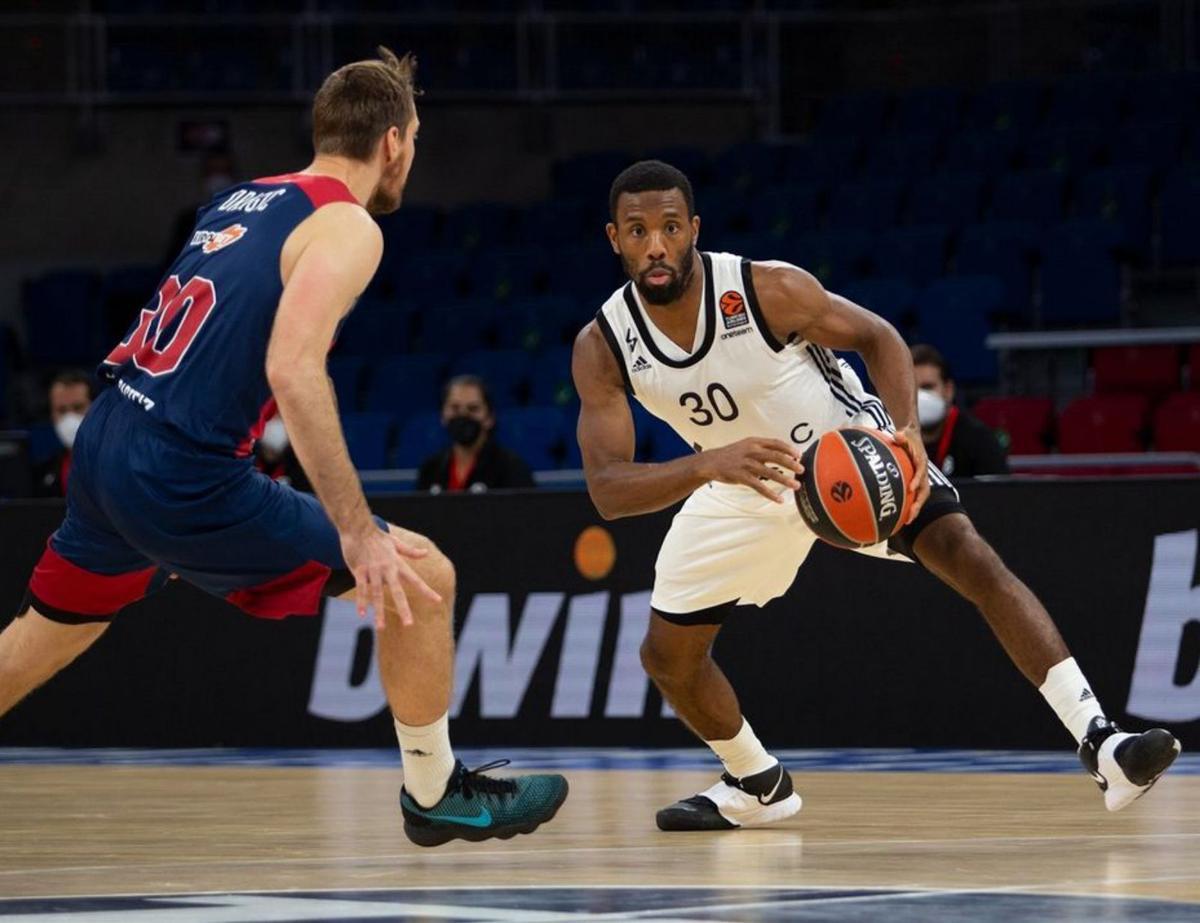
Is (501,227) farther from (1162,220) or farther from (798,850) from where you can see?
(798,850)

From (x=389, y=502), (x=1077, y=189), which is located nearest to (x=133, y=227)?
(x=1077, y=189)

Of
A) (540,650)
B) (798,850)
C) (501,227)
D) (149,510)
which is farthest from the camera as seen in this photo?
(501,227)

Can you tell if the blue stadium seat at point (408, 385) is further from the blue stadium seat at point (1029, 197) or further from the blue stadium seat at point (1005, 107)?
the blue stadium seat at point (1005, 107)

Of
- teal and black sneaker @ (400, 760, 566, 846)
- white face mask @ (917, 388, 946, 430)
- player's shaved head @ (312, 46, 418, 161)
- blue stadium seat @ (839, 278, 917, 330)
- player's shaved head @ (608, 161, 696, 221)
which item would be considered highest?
player's shaved head @ (312, 46, 418, 161)

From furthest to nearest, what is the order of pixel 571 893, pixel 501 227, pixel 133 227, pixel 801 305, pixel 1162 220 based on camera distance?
pixel 133 227 < pixel 501 227 < pixel 1162 220 < pixel 801 305 < pixel 571 893

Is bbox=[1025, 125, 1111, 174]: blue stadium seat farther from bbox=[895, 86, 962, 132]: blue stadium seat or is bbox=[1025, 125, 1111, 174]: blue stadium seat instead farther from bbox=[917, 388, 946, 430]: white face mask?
bbox=[917, 388, 946, 430]: white face mask

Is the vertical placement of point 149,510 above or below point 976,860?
above

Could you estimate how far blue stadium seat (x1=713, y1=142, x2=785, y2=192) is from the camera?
16938 millimetres

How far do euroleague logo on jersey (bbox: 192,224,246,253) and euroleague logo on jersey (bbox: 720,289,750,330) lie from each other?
1699 mm

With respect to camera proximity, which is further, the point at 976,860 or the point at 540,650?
the point at 540,650

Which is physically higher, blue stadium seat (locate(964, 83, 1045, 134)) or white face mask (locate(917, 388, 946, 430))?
blue stadium seat (locate(964, 83, 1045, 134))

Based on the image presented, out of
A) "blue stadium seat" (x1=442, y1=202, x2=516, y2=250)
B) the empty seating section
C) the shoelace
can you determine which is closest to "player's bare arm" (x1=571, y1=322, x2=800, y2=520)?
the shoelace

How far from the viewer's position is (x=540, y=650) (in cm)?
1013

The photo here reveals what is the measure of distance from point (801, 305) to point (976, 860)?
184 centimetres
